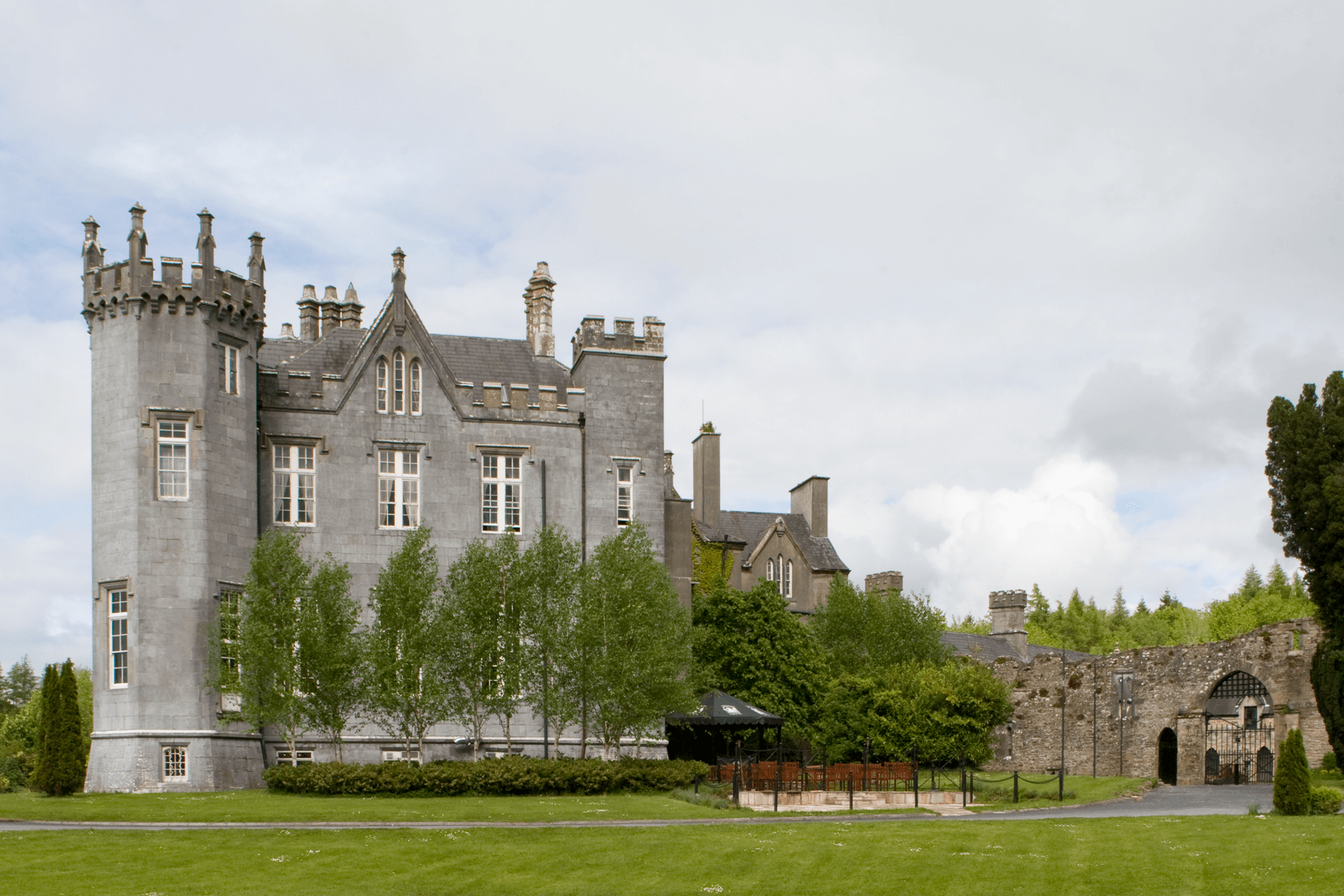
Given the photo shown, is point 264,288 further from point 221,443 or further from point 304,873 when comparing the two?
point 304,873

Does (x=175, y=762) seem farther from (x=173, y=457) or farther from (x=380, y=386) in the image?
(x=380, y=386)

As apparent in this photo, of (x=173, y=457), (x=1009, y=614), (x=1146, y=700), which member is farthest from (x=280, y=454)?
(x=1009, y=614)

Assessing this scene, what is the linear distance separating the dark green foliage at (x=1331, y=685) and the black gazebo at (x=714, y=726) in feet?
55.7

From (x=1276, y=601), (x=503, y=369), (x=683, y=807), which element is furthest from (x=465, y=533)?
(x=1276, y=601)

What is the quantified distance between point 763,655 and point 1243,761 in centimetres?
1842

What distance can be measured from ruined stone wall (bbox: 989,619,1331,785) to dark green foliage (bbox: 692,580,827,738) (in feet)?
37.9

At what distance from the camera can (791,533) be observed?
71312 millimetres

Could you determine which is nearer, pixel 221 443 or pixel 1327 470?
pixel 221 443

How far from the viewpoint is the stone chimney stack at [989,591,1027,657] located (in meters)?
84.6

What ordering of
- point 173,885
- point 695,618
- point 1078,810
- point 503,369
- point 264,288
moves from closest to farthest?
point 173,885 < point 1078,810 < point 264,288 < point 503,369 < point 695,618

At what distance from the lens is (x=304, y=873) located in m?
18.8

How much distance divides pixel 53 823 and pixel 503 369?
22863mm

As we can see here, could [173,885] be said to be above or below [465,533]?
below

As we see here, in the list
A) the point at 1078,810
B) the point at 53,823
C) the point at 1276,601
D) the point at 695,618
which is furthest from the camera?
the point at 1276,601
